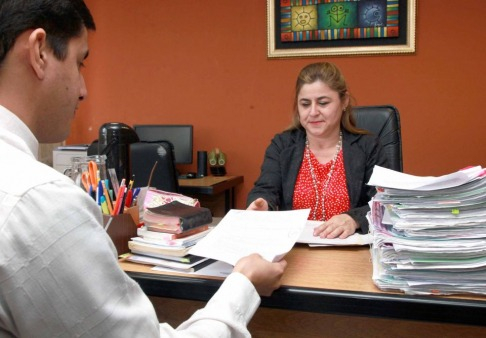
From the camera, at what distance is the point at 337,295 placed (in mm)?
808

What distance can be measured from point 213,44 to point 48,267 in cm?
335

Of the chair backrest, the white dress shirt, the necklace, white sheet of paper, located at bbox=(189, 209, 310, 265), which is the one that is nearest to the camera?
the white dress shirt

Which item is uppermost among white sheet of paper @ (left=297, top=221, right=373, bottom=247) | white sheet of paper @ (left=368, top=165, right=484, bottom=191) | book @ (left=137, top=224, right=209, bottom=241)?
white sheet of paper @ (left=368, top=165, right=484, bottom=191)

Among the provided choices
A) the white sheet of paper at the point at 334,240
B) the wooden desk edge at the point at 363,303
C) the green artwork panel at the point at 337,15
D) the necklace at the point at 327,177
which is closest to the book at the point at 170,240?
the wooden desk edge at the point at 363,303

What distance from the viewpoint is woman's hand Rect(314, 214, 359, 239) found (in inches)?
46.4

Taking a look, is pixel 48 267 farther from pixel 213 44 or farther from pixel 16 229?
pixel 213 44

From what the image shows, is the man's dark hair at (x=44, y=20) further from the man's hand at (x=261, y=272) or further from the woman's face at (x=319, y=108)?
the woman's face at (x=319, y=108)

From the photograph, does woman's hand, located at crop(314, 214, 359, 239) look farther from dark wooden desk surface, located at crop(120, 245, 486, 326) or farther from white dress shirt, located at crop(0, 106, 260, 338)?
white dress shirt, located at crop(0, 106, 260, 338)

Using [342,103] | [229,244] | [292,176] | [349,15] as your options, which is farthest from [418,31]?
[229,244]

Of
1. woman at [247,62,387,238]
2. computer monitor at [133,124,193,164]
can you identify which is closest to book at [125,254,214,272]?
woman at [247,62,387,238]

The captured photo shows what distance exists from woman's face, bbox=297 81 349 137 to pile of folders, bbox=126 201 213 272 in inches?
34.6

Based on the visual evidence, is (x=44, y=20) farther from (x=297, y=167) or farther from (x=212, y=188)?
(x=212, y=188)

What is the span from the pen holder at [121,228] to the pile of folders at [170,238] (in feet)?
0.05

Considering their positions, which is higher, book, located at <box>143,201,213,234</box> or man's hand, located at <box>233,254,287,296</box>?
book, located at <box>143,201,213,234</box>
